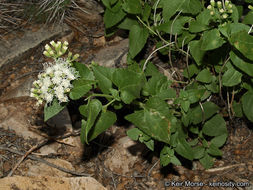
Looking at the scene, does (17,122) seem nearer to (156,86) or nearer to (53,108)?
(53,108)

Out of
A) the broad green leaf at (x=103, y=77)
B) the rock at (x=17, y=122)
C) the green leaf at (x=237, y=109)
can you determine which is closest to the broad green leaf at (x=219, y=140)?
the green leaf at (x=237, y=109)

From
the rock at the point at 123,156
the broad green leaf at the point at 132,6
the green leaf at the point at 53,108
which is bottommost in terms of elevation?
the rock at the point at 123,156

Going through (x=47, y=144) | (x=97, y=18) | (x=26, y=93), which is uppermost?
(x=97, y=18)

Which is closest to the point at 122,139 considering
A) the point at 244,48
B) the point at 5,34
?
the point at 244,48

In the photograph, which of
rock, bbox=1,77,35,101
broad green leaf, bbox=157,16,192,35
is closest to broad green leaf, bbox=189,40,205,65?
broad green leaf, bbox=157,16,192,35

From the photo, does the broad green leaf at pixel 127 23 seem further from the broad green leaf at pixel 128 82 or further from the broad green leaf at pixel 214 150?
the broad green leaf at pixel 214 150

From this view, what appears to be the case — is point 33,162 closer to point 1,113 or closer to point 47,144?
point 47,144

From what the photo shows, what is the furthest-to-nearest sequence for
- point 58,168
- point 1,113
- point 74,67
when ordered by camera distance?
point 1,113 → point 58,168 → point 74,67
